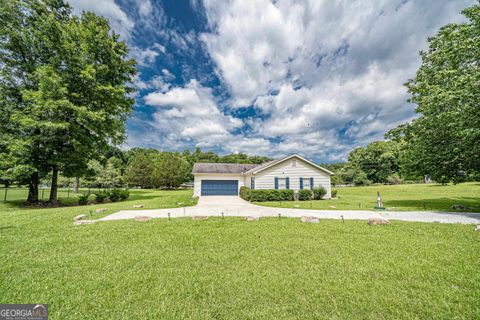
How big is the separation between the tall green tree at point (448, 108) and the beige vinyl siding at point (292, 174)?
6.54m

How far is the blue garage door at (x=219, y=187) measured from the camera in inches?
848

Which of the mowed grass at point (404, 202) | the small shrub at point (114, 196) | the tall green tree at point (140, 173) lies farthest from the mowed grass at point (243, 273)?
the tall green tree at point (140, 173)

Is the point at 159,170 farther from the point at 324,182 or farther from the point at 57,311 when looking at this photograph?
the point at 57,311

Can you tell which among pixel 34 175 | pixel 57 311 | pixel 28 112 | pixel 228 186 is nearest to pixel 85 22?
pixel 28 112

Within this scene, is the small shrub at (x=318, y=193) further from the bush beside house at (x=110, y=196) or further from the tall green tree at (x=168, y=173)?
the tall green tree at (x=168, y=173)

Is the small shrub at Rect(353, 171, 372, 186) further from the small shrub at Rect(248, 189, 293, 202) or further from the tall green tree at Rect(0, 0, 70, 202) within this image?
the tall green tree at Rect(0, 0, 70, 202)

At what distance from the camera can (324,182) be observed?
60.9 ft

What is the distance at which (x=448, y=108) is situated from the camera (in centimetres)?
977

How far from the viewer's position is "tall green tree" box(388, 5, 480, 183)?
8.55 m

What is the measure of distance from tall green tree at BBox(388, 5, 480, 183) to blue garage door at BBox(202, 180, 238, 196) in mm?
15113

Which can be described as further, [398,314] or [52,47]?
[52,47]

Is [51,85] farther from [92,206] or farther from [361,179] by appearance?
[361,179]

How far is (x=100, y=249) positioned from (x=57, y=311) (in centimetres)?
255

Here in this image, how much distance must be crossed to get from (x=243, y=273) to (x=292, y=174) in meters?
15.4
